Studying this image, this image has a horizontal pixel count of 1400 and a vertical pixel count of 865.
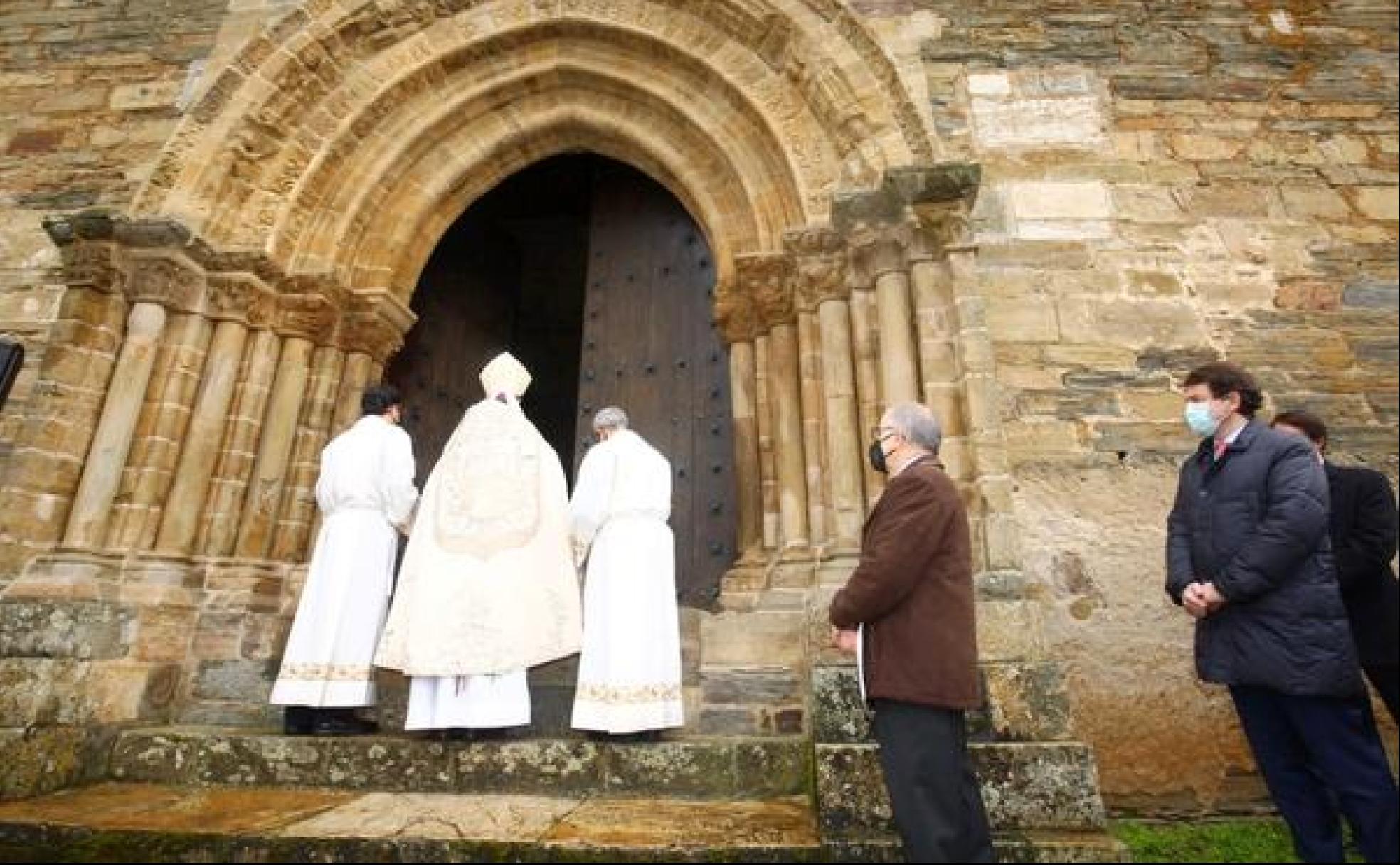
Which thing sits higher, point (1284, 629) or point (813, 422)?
point (813, 422)

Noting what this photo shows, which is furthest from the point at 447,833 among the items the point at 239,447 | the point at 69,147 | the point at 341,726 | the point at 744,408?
the point at 69,147

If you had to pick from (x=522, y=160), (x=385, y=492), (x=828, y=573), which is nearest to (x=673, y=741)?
(x=828, y=573)

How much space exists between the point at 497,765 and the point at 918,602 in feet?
6.54

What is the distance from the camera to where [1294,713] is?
2438 mm

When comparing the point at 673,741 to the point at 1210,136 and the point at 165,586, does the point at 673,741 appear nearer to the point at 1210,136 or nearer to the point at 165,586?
the point at 165,586

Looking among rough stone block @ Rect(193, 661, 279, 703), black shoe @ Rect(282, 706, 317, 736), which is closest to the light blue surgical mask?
black shoe @ Rect(282, 706, 317, 736)

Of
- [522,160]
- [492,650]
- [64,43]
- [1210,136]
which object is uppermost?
[64,43]

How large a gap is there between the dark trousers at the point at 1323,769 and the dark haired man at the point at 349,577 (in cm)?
370

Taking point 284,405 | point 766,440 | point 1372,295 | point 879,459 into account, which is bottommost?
point 879,459

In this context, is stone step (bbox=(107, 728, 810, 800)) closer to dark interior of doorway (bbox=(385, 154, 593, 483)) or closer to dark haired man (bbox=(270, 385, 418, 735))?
dark haired man (bbox=(270, 385, 418, 735))

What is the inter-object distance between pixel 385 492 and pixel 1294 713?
12.8 ft

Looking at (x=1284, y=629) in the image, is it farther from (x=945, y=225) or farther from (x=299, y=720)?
(x=299, y=720)

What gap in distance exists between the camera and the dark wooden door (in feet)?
16.2

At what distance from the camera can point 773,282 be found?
15.0ft
